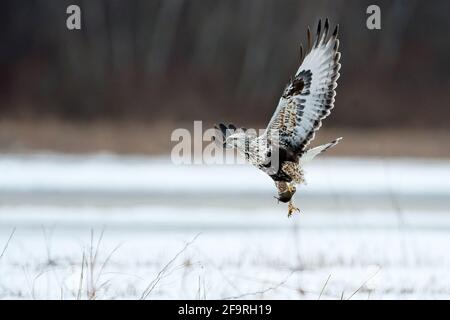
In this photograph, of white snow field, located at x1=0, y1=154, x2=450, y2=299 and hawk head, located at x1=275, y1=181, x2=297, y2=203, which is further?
white snow field, located at x1=0, y1=154, x2=450, y2=299

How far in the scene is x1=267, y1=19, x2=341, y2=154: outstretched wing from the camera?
4812 millimetres

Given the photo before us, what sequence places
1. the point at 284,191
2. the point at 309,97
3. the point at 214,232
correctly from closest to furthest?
the point at 284,191 → the point at 309,97 → the point at 214,232

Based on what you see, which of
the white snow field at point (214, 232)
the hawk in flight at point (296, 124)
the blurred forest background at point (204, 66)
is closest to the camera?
the hawk in flight at point (296, 124)

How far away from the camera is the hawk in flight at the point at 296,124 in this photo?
466cm

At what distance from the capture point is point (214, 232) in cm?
756

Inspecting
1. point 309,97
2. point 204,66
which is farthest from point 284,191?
point 204,66

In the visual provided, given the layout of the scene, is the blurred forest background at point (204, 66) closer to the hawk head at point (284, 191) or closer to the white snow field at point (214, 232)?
the white snow field at point (214, 232)

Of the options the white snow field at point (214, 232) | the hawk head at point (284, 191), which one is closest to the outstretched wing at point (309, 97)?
the hawk head at point (284, 191)

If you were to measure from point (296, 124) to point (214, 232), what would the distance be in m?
2.91

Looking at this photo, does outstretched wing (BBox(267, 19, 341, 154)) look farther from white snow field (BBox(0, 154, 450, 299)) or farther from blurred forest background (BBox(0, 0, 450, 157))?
blurred forest background (BBox(0, 0, 450, 157))

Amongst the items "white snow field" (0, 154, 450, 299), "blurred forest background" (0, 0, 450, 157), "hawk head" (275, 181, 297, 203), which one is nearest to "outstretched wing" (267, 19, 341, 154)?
"hawk head" (275, 181, 297, 203)

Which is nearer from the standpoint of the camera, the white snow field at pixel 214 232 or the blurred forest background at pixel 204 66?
the white snow field at pixel 214 232

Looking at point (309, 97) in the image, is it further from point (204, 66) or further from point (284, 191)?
point (204, 66)

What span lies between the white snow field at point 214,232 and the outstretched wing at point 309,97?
0.81 m
